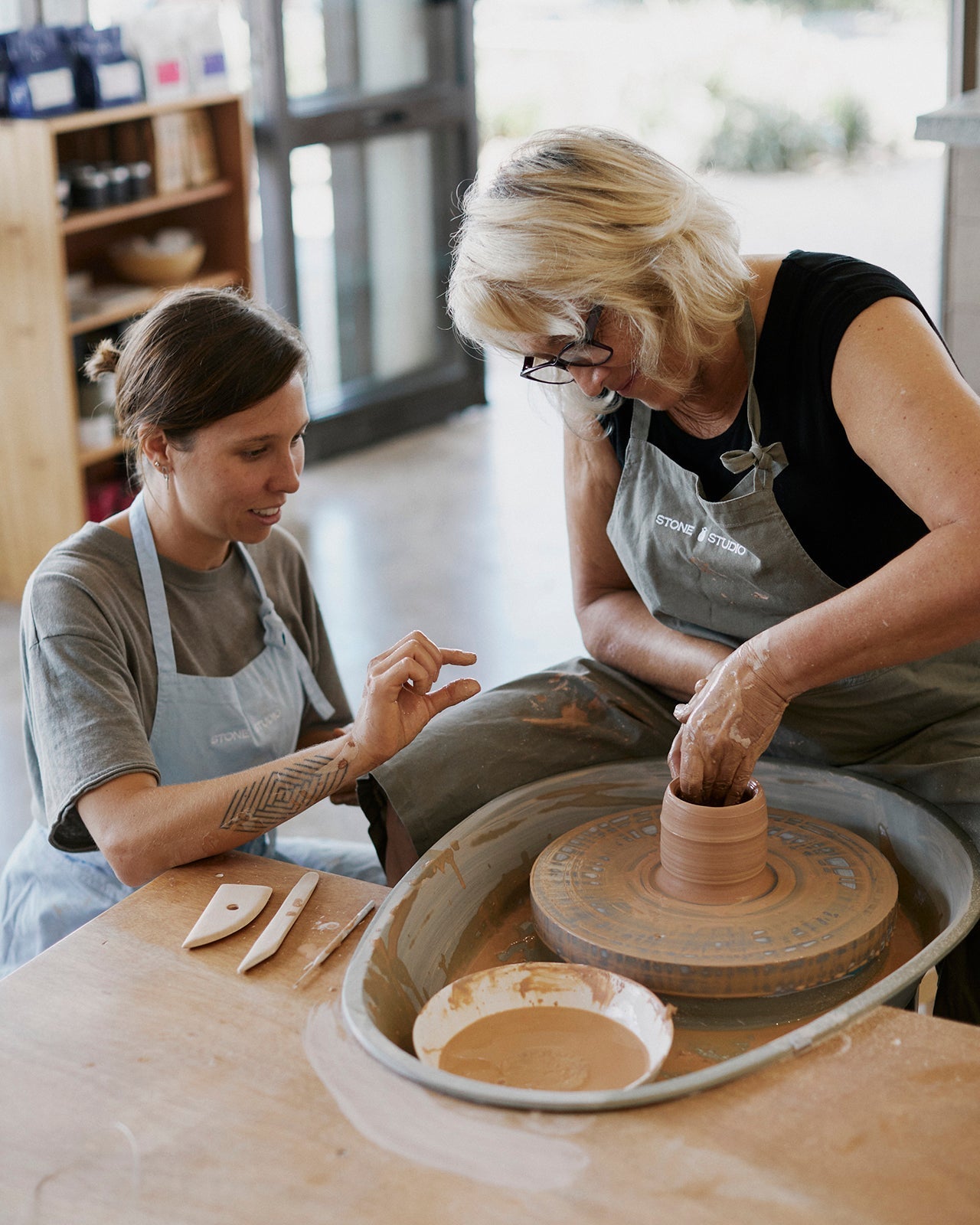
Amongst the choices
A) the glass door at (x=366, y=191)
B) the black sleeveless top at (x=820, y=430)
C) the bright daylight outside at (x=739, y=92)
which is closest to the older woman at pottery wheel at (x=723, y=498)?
the black sleeveless top at (x=820, y=430)

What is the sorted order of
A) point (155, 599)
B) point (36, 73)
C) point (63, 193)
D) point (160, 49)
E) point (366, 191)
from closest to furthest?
point (155, 599), point (36, 73), point (63, 193), point (160, 49), point (366, 191)

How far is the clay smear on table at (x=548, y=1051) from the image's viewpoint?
1114 millimetres

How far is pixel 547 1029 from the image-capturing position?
1186 mm

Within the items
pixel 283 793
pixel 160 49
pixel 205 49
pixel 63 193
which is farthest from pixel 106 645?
pixel 205 49

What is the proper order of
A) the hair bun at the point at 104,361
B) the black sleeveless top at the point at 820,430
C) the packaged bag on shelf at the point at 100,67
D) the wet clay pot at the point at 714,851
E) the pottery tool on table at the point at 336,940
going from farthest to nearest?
the packaged bag on shelf at the point at 100,67 → the hair bun at the point at 104,361 → the black sleeveless top at the point at 820,430 → the wet clay pot at the point at 714,851 → the pottery tool on table at the point at 336,940

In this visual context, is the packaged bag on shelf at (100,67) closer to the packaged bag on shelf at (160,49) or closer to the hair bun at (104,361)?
the packaged bag on shelf at (160,49)

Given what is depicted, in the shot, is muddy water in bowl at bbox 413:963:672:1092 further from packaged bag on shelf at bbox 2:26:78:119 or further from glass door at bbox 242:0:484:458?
glass door at bbox 242:0:484:458

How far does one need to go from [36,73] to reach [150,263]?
690mm

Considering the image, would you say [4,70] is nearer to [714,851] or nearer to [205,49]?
[205,49]

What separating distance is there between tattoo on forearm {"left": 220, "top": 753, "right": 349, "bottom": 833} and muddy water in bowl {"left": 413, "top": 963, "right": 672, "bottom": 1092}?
1.04ft

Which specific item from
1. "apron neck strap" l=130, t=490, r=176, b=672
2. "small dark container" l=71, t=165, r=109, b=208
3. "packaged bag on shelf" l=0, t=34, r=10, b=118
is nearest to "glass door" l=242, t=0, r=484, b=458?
"small dark container" l=71, t=165, r=109, b=208

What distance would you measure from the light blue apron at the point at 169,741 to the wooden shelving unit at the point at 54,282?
74.3 inches

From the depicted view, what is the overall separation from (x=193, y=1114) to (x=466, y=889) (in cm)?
46

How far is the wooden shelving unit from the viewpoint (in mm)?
3514
